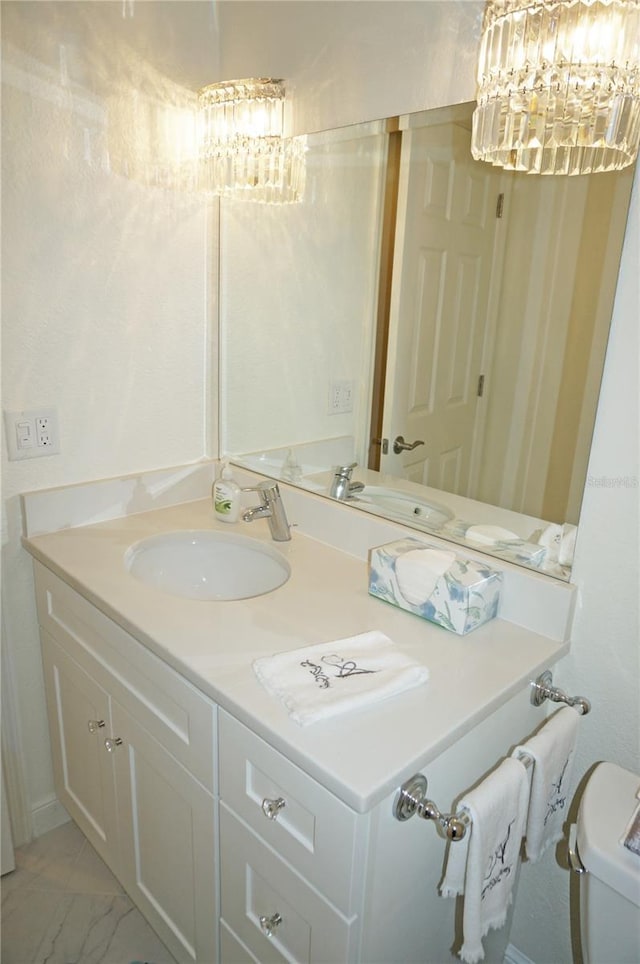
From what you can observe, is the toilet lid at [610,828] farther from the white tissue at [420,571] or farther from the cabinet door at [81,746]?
the cabinet door at [81,746]

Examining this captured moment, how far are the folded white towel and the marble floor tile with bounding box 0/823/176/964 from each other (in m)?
0.93

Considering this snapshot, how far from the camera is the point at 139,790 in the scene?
4.21 ft

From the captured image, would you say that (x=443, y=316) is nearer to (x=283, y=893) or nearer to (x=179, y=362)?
(x=179, y=362)

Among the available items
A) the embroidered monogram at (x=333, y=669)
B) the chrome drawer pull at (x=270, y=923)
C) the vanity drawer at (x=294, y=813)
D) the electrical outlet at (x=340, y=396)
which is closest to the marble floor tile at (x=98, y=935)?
the chrome drawer pull at (x=270, y=923)

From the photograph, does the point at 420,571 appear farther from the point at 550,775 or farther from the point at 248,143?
the point at 248,143

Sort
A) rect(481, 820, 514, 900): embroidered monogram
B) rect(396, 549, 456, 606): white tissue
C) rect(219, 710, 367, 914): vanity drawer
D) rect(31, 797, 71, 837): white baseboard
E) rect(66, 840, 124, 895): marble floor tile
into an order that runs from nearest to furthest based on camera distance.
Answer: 1. rect(219, 710, 367, 914): vanity drawer
2. rect(481, 820, 514, 900): embroidered monogram
3. rect(396, 549, 456, 606): white tissue
4. rect(66, 840, 124, 895): marble floor tile
5. rect(31, 797, 71, 837): white baseboard

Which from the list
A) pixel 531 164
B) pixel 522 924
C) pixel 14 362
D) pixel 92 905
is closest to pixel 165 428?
pixel 14 362

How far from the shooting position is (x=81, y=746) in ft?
4.86

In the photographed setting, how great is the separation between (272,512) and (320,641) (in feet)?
1.58

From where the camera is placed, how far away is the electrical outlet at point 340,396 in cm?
156

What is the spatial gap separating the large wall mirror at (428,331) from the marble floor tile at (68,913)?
3.65 feet

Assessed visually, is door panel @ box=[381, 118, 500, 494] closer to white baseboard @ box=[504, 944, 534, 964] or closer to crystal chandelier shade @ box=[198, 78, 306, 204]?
crystal chandelier shade @ box=[198, 78, 306, 204]

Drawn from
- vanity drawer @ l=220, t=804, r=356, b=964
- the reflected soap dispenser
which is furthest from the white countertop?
vanity drawer @ l=220, t=804, r=356, b=964

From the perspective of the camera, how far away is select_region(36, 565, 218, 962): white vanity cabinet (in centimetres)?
109
